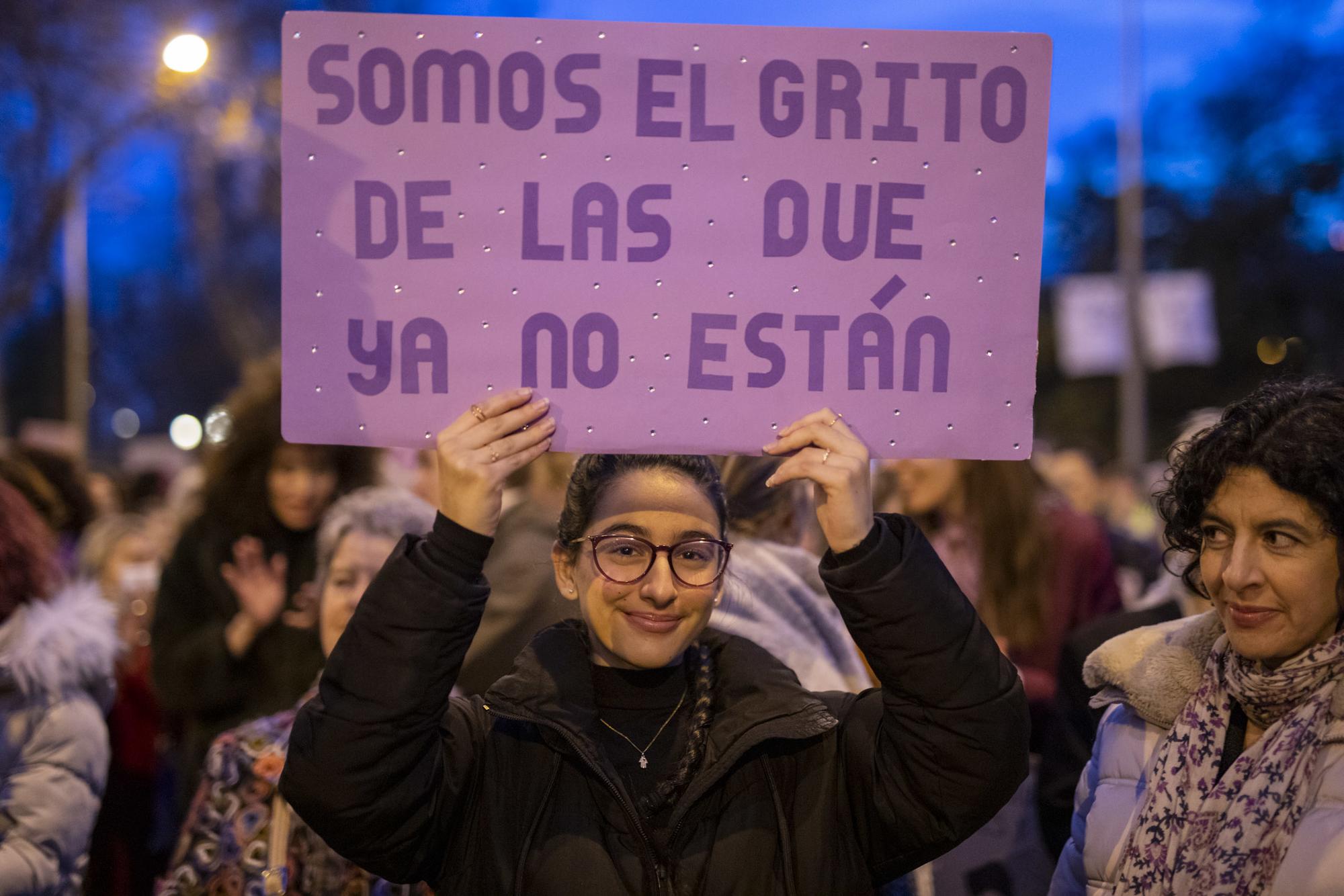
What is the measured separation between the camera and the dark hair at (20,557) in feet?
12.0

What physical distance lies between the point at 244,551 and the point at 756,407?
121 inches

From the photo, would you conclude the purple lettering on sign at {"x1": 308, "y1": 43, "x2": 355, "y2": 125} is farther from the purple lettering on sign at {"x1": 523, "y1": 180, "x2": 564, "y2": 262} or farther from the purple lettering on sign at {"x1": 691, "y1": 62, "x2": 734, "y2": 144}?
the purple lettering on sign at {"x1": 691, "y1": 62, "x2": 734, "y2": 144}

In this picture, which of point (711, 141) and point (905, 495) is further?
point (905, 495)

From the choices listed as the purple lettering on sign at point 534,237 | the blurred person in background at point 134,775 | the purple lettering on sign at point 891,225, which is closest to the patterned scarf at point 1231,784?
the purple lettering on sign at point 891,225

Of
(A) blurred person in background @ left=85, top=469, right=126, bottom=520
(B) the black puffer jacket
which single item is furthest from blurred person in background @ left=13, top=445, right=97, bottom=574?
(B) the black puffer jacket

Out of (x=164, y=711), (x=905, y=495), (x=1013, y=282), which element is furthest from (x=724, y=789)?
(x=164, y=711)

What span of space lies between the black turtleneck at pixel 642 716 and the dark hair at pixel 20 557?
1.93 metres

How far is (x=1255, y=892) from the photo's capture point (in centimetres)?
236

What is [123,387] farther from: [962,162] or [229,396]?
[962,162]

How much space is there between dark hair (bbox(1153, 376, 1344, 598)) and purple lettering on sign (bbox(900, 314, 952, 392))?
0.55m

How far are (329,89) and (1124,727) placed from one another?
208 centimetres

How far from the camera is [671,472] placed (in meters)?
2.68

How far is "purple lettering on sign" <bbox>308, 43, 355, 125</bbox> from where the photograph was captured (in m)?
2.59

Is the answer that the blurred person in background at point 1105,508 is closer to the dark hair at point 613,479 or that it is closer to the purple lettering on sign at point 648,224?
the dark hair at point 613,479
